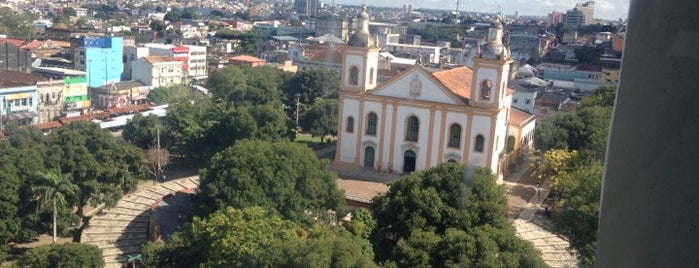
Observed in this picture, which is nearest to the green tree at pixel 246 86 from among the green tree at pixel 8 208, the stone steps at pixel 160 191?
the stone steps at pixel 160 191

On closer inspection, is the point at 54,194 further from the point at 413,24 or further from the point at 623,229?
the point at 413,24

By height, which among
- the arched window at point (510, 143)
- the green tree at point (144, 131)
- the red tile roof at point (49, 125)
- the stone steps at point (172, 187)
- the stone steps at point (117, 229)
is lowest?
the stone steps at point (117, 229)

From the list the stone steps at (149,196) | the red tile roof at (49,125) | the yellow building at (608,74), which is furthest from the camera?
the yellow building at (608,74)

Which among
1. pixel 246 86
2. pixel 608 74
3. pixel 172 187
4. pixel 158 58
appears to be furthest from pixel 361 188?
pixel 158 58

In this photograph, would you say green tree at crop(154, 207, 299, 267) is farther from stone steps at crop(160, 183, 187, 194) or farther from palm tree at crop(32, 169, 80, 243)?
stone steps at crop(160, 183, 187, 194)

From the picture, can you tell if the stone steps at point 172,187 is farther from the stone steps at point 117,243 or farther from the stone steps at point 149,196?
the stone steps at point 117,243

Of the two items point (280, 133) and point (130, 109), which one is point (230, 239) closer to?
point (280, 133)
